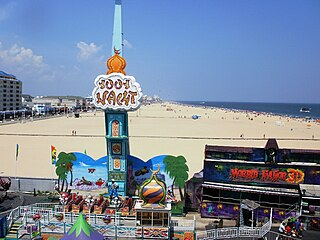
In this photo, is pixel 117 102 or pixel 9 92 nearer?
pixel 117 102

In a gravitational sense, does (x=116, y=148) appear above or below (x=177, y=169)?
above

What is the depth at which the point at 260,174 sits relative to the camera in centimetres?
1938

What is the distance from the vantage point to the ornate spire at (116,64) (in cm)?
2172

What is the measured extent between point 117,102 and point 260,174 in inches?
388

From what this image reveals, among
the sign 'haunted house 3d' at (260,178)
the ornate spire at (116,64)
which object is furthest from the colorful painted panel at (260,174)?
the ornate spire at (116,64)

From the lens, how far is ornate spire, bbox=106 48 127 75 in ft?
71.3

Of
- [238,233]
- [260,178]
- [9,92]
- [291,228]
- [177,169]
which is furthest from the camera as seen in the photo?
[9,92]

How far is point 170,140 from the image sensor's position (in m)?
51.2

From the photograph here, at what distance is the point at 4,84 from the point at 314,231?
106951 mm

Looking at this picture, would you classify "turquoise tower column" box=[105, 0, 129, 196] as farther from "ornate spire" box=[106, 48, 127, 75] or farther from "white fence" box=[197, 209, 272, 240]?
"white fence" box=[197, 209, 272, 240]

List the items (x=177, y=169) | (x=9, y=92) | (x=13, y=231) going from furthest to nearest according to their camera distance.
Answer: (x=9, y=92), (x=177, y=169), (x=13, y=231)

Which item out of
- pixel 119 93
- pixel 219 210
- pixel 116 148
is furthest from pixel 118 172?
pixel 219 210

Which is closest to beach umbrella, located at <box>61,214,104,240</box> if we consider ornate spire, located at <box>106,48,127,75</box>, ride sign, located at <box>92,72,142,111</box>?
ride sign, located at <box>92,72,142,111</box>

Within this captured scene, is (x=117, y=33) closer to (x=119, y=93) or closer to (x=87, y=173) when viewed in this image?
(x=119, y=93)
